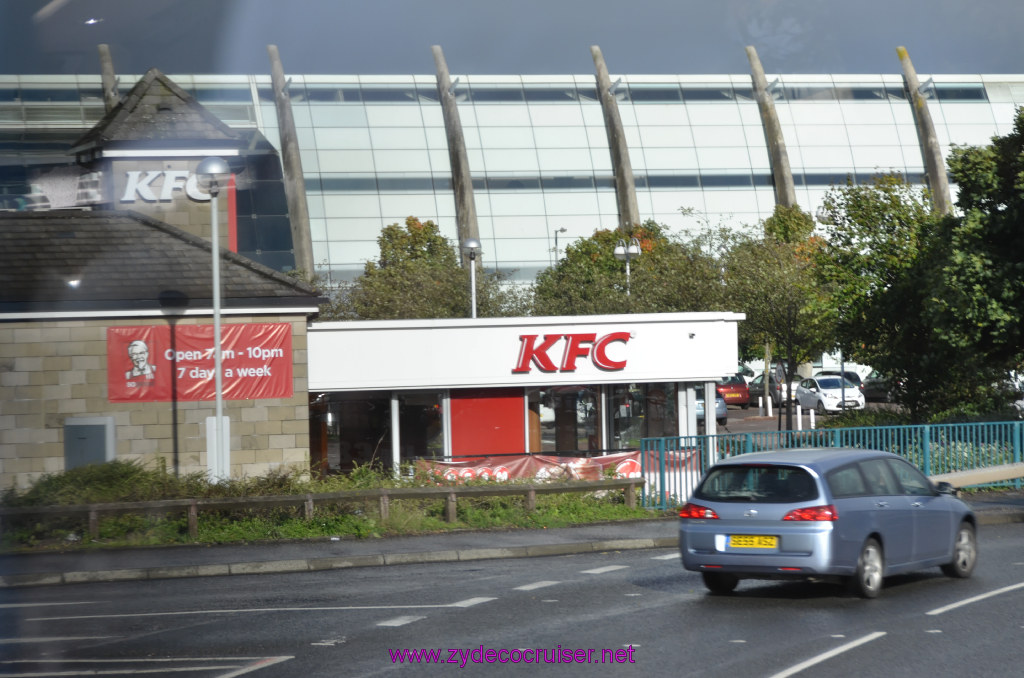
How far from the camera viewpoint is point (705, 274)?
40.0m

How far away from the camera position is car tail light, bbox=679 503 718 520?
1159 centimetres

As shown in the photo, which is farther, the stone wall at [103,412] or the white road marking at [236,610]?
the stone wall at [103,412]

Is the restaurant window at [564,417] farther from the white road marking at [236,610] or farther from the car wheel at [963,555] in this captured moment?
the white road marking at [236,610]

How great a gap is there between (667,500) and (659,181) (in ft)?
172

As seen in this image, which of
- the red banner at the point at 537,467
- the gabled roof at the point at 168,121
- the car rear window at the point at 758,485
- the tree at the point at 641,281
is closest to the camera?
the car rear window at the point at 758,485

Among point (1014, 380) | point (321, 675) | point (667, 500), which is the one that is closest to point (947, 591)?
point (321, 675)

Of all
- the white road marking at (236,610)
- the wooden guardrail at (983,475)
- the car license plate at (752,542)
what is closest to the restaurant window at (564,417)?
the wooden guardrail at (983,475)

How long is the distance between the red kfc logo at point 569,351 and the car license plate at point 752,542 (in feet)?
40.4

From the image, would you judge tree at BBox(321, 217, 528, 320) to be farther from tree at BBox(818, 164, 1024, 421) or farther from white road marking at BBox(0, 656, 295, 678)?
white road marking at BBox(0, 656, 295, 678)

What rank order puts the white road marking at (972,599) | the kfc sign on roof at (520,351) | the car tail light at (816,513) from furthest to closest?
the kfc sign on roof at (520,351) → the car tail light at (816,513) → the white road marking at (972,599)

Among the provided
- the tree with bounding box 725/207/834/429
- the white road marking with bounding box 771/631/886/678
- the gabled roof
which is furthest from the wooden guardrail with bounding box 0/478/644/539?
the tree with bounding box 725/207/834/429

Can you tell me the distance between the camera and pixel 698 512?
38.5ft

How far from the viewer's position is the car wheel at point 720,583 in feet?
38.7

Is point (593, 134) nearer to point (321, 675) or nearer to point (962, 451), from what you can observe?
point (962, 451)
